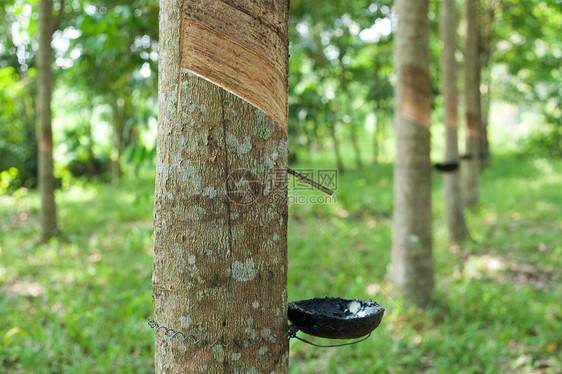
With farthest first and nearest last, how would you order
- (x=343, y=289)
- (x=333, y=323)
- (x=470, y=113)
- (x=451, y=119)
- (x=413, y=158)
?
1. (x=470, y=113)
2. (x=451, y=119)
3. (x=343, y=289)
4. (x=413, y=158)
5. (x=333, y=323)

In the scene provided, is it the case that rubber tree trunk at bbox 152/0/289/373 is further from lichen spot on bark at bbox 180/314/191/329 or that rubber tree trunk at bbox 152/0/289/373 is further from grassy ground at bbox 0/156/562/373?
grassy ground at bbox 0/156/562/373

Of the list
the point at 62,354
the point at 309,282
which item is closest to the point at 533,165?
the point at 309,282

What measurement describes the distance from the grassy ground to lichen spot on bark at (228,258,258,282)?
4.65 ft

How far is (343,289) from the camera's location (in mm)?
3750

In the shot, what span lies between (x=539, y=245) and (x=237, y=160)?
4925 millimetres

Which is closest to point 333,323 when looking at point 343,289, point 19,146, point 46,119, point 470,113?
point 343,289

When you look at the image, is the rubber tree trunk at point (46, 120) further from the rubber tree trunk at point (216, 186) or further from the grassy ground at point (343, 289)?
the rubber tree trunk at point (216, 186)

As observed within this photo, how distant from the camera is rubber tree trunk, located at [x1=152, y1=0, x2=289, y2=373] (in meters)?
0.97

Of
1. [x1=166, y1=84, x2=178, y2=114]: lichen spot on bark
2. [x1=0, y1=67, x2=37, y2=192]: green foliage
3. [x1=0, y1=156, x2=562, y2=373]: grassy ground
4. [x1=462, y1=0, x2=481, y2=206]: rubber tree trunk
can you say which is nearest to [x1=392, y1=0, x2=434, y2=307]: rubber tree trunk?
[x1=0, y1=156, x2=562, y2=373]: grassy ground

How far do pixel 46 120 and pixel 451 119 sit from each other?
4.84m

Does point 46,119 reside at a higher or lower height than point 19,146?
lower

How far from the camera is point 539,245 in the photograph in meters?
4.79

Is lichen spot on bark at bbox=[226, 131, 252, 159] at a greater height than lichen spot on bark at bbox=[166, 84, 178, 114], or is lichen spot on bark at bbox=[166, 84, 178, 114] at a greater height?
lichen spot on bark at bbox=[166, 84, 178, 114]

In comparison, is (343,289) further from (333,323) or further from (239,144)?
(239,144)
